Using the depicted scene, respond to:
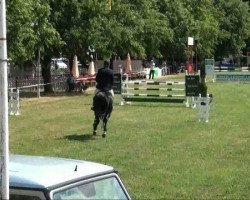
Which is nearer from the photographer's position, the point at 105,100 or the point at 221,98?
the point at 105,100

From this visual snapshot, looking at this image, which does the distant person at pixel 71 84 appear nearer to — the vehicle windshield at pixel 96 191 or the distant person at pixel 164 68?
the distant person at pixel 164 68

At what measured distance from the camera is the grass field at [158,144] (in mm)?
10609

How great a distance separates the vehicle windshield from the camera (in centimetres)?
443

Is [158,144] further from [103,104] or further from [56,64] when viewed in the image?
[56,64]

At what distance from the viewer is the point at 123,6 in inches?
1438

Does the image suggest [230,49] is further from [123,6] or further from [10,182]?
[10,182]

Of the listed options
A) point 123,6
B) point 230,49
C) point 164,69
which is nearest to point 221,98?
point 123,6

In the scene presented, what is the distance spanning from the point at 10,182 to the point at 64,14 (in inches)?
1168

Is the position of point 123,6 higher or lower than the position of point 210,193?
higher

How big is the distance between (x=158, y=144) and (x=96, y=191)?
421 inches

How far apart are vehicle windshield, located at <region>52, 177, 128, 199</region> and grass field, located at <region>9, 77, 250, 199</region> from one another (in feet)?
16.2

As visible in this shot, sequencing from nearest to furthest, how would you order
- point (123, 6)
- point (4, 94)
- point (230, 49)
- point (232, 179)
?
point (4, 94) → point (232, 179) → point (123, 6) → point (230, 49)

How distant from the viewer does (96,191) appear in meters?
4.65

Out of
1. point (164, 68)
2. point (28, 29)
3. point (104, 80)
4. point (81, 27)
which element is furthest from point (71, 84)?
point (164, 68)
